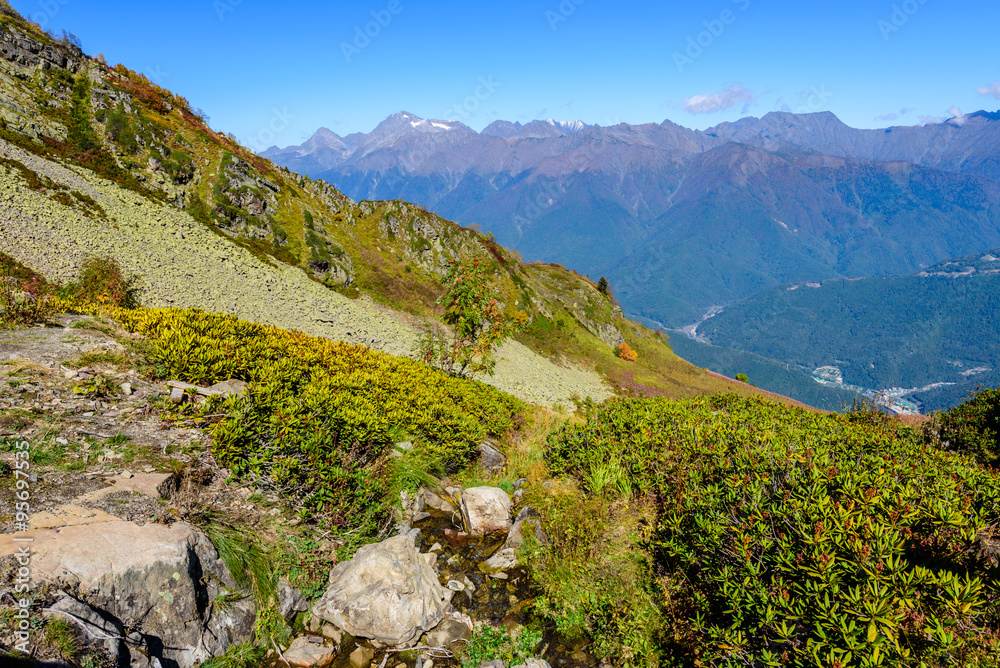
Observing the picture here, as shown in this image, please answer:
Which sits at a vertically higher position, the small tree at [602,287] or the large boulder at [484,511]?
the small tree at [602,287]

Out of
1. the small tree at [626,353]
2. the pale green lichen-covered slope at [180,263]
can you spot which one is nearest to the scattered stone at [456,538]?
the pale green lichen-covered slope at [180,263]

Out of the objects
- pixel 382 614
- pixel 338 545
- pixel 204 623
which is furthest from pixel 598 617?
pixel 204 623

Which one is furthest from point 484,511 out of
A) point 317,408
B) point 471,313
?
point 471,313

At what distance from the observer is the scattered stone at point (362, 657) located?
18.2ft

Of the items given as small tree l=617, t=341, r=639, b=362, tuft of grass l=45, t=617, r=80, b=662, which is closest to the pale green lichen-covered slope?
tuft of grass l=45, t=617, r=80, b=662

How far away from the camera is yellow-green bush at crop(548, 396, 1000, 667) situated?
12.2ft

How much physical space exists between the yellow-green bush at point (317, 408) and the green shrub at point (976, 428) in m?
13.3

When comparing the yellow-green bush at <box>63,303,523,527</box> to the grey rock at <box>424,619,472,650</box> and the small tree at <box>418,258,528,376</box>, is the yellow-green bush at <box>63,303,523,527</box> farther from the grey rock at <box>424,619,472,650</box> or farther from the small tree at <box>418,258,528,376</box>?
the small tree at <box>418,258,528,376</box>

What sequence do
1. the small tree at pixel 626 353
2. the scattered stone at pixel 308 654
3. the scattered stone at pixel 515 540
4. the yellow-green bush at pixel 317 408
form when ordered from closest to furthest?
the scattered stone at pixel 308 654 < the yellow-green bush at pixel 317 408 < the scattered stone at pixel 515 540 < the small tree at pixel 626 353

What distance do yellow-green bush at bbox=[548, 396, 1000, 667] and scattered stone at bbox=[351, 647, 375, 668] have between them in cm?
394

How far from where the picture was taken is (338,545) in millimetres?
7008

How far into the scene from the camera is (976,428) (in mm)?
12594

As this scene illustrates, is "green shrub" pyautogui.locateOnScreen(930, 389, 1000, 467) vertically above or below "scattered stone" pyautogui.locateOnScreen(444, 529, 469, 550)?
above

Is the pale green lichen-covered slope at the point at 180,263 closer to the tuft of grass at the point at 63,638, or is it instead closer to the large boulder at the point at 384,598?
the large boulder at the point at 384,598
